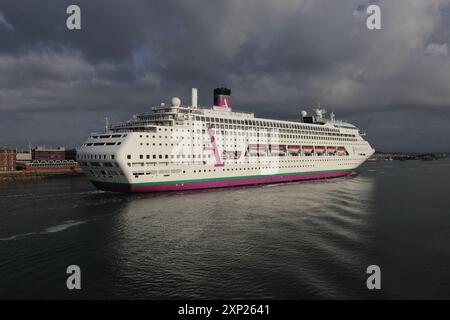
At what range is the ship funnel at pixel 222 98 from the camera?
183ft

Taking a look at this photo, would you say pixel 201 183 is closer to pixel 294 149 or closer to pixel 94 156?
pixel 94 156

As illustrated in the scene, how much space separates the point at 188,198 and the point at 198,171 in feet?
22.0

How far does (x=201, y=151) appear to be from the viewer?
46.4m

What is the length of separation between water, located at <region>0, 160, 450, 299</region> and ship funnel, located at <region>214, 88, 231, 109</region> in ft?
78.4

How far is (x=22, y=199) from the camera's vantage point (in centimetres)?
4003

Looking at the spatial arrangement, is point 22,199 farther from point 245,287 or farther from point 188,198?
point 245,287

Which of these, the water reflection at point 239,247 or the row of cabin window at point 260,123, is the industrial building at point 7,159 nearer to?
the row of cabin window at point 260,123

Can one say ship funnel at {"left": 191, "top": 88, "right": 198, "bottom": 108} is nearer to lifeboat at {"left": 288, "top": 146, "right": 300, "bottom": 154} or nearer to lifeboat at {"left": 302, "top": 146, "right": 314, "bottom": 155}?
lifeboat at {"left": 288, "top": 146, "right": 300, "bottom": 154}

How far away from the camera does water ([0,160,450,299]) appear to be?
15.6 metres

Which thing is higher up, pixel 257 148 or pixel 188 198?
pixel 257 148

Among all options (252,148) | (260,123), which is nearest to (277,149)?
(260,123)

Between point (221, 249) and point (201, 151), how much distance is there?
2660 centimetres

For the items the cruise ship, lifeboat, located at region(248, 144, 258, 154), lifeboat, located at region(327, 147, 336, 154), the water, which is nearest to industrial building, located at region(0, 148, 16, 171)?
the cruise ship

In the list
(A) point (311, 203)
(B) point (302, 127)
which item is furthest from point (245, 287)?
(B) point (302, 127)
